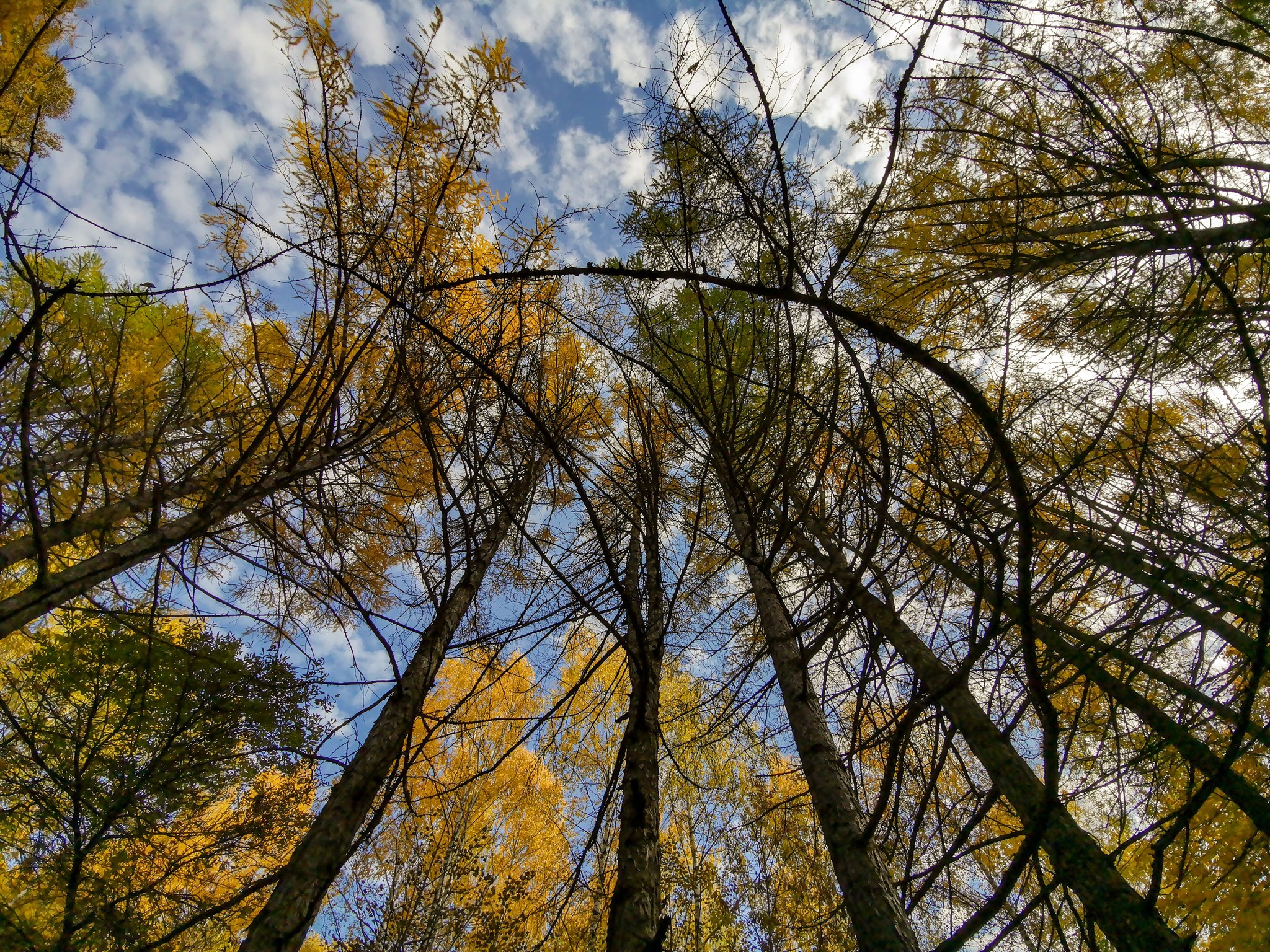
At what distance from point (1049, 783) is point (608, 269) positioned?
2.62 ft

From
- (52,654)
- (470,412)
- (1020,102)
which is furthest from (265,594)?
(1020,102)

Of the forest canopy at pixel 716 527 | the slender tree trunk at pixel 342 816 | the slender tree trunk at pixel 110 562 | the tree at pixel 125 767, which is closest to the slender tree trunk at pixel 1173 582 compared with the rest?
the forest canopy at pixel 716 527

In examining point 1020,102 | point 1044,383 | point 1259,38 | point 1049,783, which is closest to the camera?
point 1049,783

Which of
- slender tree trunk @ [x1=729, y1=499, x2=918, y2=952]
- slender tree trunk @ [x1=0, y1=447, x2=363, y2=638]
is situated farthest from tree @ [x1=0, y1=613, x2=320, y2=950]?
slender tree trunk @ [x1=729, y1=499, x2=918, y2=952]

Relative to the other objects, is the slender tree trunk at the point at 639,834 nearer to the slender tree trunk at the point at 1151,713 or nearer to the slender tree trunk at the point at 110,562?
the slender tree trunk at the point at 1151,713

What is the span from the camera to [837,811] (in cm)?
242

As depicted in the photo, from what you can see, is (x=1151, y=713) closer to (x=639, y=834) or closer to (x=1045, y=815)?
(x=639, y=834)

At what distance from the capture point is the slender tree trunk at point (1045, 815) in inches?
35.6

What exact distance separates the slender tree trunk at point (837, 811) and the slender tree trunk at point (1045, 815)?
315mm

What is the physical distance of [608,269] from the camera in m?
0.78

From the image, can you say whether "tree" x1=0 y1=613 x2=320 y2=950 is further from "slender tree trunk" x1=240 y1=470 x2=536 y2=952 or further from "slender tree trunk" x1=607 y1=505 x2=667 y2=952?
"slender tree trunk" x1=607 y1=505 x2=667 y2=952

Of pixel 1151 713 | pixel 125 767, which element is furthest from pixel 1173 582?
pixel 125 767

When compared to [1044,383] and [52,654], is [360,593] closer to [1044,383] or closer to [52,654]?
[52,654]

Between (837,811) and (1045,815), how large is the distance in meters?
2.31
